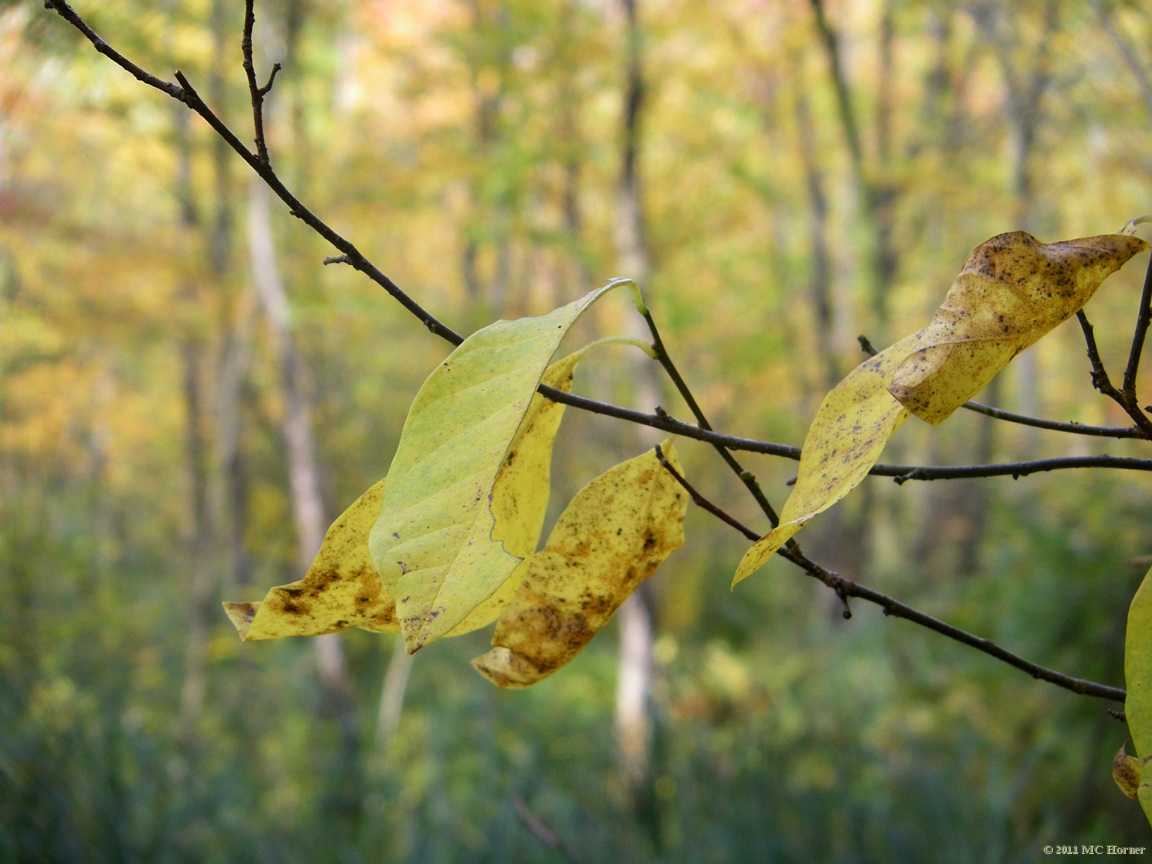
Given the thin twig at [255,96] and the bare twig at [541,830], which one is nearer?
the thin twig at [255,96]

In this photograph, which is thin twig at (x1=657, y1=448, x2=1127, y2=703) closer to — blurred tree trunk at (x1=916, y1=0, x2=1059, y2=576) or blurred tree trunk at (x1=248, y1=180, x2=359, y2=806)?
blurred tree trunk at (x1=916, y1=0, x2=1059, y2=576)

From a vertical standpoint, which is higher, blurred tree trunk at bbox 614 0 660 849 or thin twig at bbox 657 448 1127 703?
blurred tree trunk at bbox 614 0 660 849

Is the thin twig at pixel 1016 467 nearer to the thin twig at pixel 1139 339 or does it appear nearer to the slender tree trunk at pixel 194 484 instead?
the thin twig at pixel 1139 339

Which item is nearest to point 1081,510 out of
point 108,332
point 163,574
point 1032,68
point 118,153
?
point 1032,68

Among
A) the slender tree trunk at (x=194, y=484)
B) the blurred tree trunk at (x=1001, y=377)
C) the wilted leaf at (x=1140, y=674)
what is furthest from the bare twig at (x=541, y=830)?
the slender tree trunk at (x=194, y=484)

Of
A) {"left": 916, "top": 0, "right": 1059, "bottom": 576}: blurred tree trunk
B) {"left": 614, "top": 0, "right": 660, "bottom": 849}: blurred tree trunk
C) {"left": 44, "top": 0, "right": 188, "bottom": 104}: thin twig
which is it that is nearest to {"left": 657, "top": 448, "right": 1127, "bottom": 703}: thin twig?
{"left": 44, "top": 0, "right": 188, "bottom": 104}: thin twig
